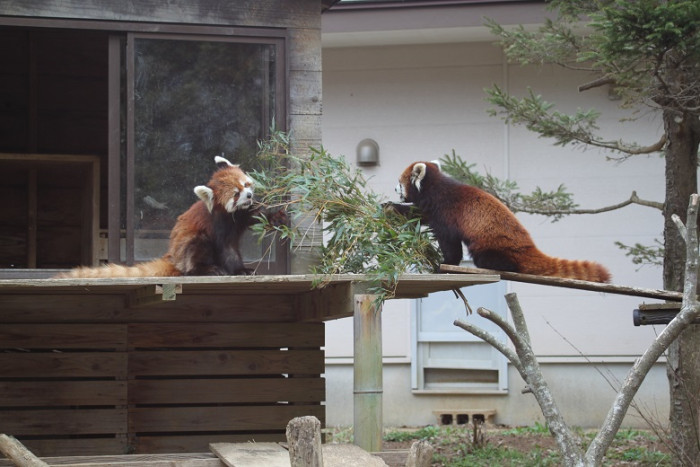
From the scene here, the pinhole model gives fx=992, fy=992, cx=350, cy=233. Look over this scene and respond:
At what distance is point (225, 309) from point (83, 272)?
163 cm

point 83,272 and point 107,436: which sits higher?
point 83,272

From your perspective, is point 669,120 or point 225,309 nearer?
point 225,309

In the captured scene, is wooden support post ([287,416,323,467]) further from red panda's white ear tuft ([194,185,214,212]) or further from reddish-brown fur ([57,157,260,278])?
red panda's white ear tuft ([194,185,214,212])

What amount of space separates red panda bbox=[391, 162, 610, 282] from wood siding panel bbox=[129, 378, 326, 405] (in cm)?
169

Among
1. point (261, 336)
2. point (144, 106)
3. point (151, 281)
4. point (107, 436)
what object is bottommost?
point (107, 436)

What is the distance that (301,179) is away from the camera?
21.0ft

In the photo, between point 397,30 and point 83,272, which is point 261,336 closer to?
point 83,272

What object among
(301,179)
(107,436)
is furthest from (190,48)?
(107,436)

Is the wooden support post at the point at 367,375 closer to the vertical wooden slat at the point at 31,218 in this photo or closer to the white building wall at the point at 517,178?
the vertical wooden slat at the point at 31,218

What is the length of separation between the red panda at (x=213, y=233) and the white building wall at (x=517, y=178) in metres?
5.79

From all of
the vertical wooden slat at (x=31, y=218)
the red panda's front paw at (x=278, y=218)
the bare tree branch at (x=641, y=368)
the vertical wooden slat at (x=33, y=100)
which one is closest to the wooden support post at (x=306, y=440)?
the bare tree branch at (x=641, y=368)

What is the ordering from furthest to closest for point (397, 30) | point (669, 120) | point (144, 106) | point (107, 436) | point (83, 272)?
point (397, 30)
point (669, 120)
point (107, 436)
point (144, 106)
point (83, 272)

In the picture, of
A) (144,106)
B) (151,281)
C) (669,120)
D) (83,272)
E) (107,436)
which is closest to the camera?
(151,281)

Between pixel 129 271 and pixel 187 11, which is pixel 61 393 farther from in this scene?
pixel 187 11
